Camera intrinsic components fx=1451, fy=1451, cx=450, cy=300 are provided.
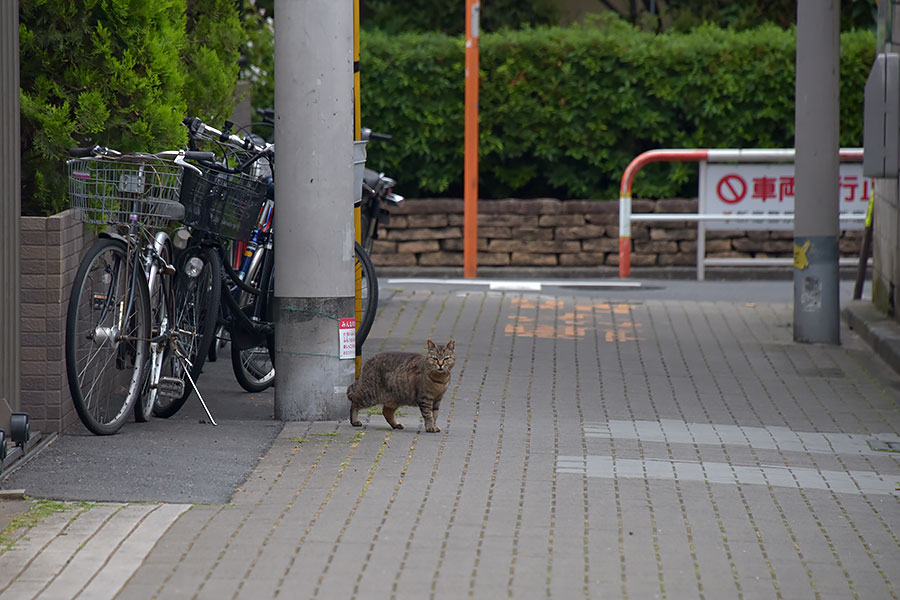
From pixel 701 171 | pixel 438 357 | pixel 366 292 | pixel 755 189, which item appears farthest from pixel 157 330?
pixel 755 189

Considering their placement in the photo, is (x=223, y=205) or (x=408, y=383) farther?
(x=223, y=205)

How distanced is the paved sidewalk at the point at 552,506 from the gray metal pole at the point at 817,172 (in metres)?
1.29

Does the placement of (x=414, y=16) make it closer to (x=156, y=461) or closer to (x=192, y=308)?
(x=192, y=308)

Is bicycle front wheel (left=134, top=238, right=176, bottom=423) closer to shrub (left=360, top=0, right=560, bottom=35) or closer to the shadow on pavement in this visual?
the shadow on pavement

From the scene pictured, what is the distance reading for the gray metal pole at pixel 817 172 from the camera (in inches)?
437

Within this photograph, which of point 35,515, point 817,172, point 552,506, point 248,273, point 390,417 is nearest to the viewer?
point 35,515

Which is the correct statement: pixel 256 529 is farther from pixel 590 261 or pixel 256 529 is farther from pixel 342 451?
pixel 590 261

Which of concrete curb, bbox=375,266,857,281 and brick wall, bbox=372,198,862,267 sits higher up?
brick wall, bbox=372,198,862,267

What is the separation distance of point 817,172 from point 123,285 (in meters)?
6.08

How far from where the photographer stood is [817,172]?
11180 millimetres

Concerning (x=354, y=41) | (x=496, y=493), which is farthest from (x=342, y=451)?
(x=354, y=41)

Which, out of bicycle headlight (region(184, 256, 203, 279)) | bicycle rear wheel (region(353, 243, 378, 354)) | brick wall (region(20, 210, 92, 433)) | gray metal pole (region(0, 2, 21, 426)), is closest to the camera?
gray metal pole (region(0, 2, 21, 426))

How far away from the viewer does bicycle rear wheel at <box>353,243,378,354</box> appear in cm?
863

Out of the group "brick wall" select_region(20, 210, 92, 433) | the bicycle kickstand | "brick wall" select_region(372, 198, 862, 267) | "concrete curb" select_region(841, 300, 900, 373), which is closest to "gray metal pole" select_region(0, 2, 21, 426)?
"brick wall" select_region(20, 210, 92, 433)
